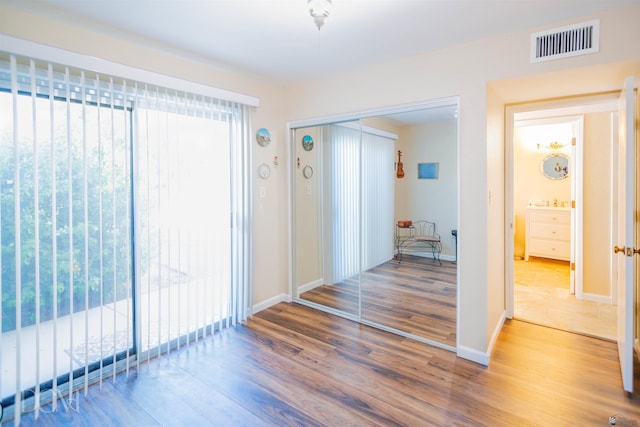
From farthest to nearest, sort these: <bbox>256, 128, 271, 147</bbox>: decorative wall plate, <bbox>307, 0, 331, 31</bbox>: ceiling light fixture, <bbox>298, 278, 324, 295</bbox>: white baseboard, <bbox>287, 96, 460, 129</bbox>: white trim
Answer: <bbox>298, 278, 324, 295</bbox>: white baseboard → <bbox>256, 128, 271, 147</bbox>: decorative wall plate → <bbox>287, 96, 460, 129</bbox>: white trim → <bbox>307, 0, 331, 31</bbox>: ceiling light fixture

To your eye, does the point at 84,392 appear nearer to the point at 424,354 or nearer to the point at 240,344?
the point at 240,344

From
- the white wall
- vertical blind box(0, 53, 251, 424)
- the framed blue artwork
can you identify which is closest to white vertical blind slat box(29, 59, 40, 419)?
vertical blind box(0, 53, 251, 424)

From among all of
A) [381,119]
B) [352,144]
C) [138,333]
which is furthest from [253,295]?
[381,119]

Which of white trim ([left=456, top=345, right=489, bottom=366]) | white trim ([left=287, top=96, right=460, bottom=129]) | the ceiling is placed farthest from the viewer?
white trim ([left=287, top=96, right=460, bottom=129])

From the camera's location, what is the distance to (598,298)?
3814 mm

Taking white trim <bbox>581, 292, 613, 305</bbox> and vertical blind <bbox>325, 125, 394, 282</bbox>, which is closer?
vertical blind <bbox>325, 125, 394, 282</bbox>

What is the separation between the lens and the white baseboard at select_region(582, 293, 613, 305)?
12.3 ft

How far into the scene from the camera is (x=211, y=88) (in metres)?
2.94

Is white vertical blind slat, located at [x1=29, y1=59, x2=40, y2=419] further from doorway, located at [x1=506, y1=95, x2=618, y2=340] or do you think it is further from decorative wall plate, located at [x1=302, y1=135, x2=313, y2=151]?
doorway, located at [x1=506, y1=95, x2=618, y2=340]

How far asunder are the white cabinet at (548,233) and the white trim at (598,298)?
1.95m

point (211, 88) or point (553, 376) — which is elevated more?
point (211, 88)

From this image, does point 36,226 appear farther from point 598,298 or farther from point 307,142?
point 598,298

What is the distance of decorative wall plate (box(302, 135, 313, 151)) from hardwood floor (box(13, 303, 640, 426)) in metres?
2.04

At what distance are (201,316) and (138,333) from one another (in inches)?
21.3
